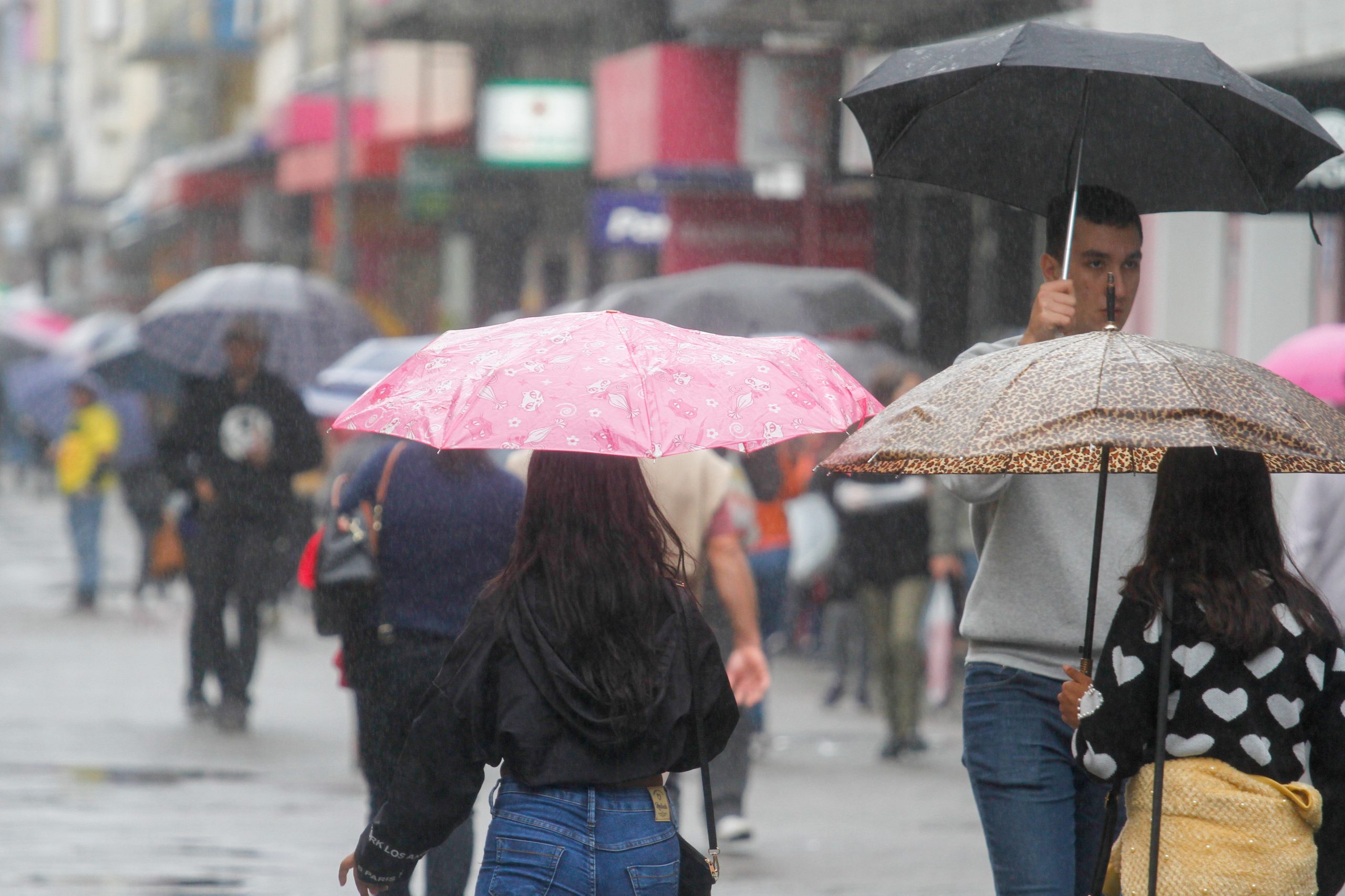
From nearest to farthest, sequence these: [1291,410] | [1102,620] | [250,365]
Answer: [1291,410], [1102,620], [250,365]

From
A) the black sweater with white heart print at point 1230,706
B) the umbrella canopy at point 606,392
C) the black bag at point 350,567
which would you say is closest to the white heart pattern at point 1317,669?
the black sweater with white heart print at point 1230,706

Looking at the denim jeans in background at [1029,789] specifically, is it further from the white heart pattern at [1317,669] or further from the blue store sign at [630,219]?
the blue store sign at [630,219]

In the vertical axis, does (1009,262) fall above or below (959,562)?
above

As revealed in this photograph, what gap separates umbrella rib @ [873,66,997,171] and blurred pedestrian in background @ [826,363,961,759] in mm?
5602

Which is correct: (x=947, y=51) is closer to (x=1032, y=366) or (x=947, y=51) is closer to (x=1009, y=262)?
(x=1032, y=366)

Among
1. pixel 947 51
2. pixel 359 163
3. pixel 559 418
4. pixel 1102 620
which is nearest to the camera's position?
pixel 559 418

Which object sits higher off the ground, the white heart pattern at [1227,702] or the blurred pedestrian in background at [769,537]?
the white heart pattern at [1227,702]

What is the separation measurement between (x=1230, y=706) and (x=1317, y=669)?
0.16 m

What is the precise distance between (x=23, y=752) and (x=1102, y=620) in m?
7.28

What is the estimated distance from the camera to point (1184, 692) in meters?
3.46

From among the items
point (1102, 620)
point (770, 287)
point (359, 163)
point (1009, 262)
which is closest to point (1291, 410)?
point (1102, 620)

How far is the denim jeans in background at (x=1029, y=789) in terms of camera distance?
4.00m

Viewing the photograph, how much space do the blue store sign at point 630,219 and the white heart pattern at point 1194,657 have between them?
48.3 ft

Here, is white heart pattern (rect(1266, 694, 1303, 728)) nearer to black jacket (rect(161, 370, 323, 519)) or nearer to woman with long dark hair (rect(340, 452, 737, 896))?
woman with long dark hair (rect(340, 452, 737, 896))
